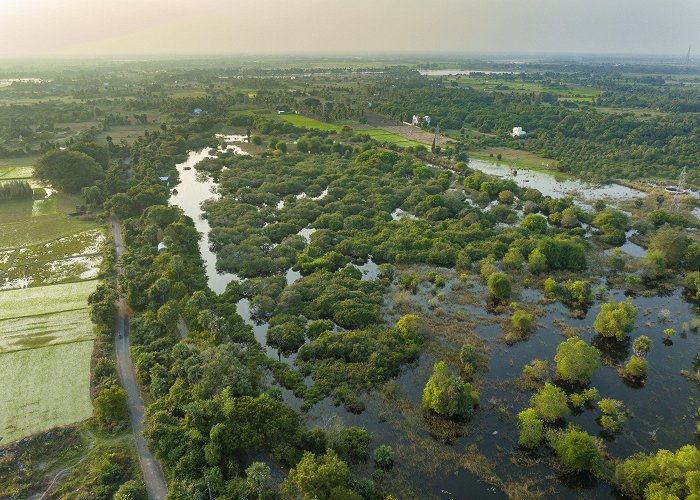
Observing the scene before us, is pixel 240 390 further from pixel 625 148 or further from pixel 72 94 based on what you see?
pixel 72 94

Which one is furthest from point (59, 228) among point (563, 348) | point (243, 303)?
point (563, 348)

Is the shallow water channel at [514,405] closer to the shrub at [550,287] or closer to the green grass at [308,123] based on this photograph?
the shrub at [550,287]

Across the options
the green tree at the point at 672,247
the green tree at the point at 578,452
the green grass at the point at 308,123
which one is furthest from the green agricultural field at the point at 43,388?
the green grass at the point at 308,123

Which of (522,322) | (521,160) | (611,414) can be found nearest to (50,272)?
(522,322)

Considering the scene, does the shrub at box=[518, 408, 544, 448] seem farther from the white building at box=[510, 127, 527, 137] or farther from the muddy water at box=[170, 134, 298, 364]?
the white building at box=[510, 127, 527, 137]

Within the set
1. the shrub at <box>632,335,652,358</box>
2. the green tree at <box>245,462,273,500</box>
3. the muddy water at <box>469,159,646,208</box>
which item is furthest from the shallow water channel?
the muddy water at <box>469,159,646,208</box>

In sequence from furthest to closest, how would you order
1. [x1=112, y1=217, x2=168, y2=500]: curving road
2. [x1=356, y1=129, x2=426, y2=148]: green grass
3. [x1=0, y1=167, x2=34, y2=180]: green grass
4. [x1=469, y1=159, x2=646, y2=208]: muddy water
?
[x1=356, y1=129, x2=426, y2=148]: green grass, [x1=0, y1=167, x2=34, y2=180]: green grass, [x1=469, y1=159, x2=646, y2=208]: muddy water, [x1=112, y1=217, x2=168, y2=500]: curving road

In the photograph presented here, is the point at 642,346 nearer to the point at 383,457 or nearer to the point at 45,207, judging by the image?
the point at 383,457
